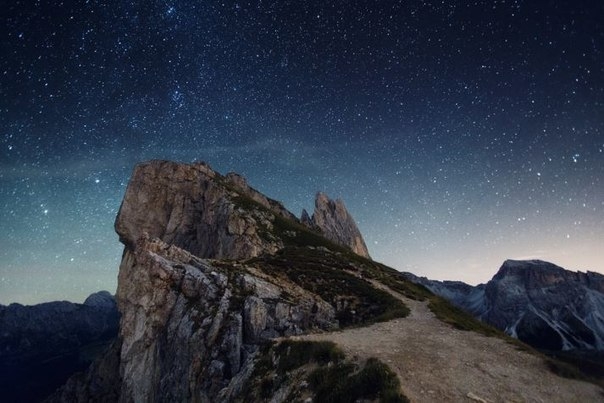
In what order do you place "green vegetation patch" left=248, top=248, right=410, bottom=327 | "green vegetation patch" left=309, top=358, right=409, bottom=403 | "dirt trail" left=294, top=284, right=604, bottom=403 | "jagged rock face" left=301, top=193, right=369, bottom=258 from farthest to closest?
"jagged rock face" left=301, top=193, right=369, bottom=258 < "green vegetation patch" left=248, top=248, right=410, bottom=327 < "dirt trail" left=294, top=284, right=604, bottom=403 < "green vegetation patch" left=309, top=358, right=409, bottom=403

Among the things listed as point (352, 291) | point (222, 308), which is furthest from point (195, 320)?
point (352, 291)

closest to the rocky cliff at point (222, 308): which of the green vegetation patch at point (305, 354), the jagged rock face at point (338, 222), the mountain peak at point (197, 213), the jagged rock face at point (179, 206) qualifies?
the green vegetation patch at point (305, 354)

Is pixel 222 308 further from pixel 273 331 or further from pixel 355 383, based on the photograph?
pixel 355 383

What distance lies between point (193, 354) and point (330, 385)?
2296cm

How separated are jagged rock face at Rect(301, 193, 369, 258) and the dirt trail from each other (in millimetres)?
132729

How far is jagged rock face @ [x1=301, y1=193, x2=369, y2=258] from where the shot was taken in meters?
168

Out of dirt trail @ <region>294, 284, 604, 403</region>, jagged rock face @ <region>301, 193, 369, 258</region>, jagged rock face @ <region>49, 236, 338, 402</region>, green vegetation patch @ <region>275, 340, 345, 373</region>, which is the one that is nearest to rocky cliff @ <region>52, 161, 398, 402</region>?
jagged rock face @ <region>49, 236, 338, 402</region>

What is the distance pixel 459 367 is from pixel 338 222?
161 m

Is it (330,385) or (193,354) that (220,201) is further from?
(330,385)

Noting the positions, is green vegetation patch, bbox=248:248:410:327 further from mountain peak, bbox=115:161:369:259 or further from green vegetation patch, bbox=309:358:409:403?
mountain peak, bbox=115:161:369:259

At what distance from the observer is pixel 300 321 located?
133ft

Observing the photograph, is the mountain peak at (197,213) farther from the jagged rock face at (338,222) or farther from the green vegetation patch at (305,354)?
the green vegetation patch at (305,354)

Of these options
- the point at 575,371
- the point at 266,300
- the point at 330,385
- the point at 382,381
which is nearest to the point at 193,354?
the point at 266,300

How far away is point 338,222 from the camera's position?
594 feet
